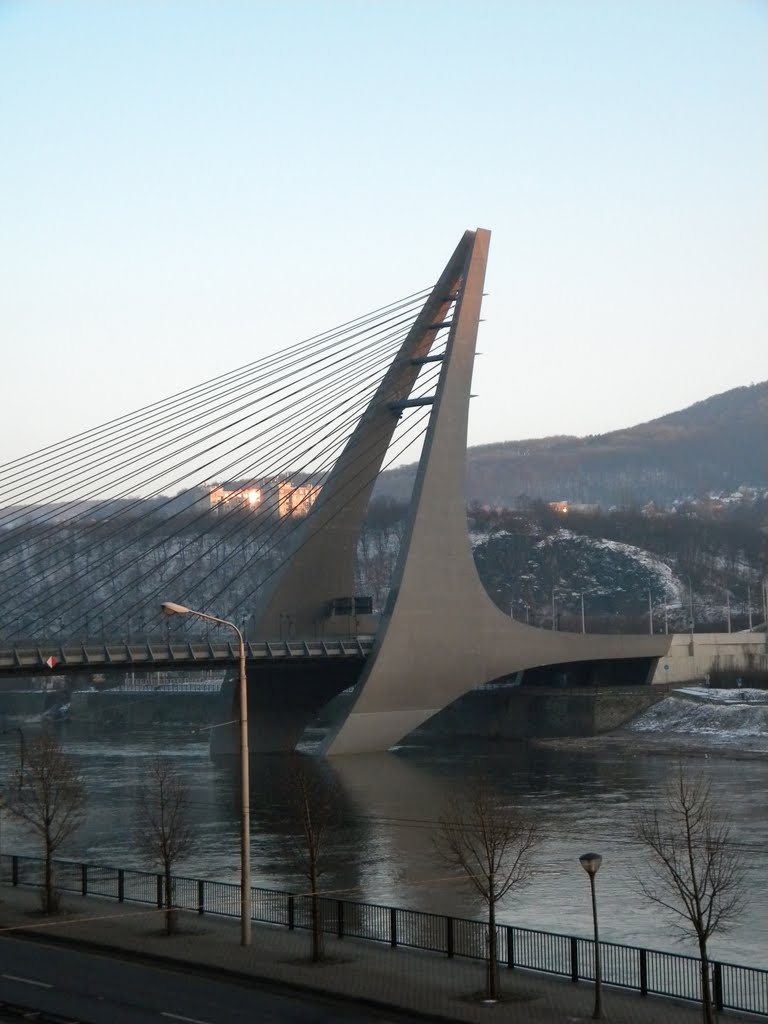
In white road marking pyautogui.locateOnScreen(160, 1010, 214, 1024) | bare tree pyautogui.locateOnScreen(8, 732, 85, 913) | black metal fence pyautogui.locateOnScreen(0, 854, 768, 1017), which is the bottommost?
black metal fence pyautogui.locateOnScreen(0, 854, 768, 1017)

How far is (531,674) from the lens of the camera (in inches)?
2945

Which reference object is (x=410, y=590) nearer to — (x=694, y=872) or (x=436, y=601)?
(x=436, y=601)

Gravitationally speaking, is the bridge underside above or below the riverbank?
above

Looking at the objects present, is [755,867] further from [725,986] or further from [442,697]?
[442,697]

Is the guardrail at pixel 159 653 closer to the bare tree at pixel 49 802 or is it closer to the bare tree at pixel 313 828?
the bare tree at pixel 313 828

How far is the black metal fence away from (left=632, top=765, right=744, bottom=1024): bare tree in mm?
598

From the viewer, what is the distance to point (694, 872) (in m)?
22.5

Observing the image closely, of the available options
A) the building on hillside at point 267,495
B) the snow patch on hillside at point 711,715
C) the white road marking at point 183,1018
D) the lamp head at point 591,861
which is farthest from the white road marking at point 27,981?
the snow patch on hillside at point 711,715

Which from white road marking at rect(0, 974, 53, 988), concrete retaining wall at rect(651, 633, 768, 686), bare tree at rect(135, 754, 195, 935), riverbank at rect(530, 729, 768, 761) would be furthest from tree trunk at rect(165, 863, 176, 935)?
concrete retaining wall at rect(651, 633, 768, 686)

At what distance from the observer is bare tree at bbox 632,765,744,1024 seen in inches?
706

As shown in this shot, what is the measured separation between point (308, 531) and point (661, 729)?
19.7m

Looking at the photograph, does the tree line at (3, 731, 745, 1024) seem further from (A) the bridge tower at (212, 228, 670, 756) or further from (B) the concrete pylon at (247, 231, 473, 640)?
(B) the concrete pylon at (247, 231, 473, 640)

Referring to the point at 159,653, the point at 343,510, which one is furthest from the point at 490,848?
the point at 343,510

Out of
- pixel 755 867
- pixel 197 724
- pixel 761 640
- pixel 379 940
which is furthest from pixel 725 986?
pixel 197 724
